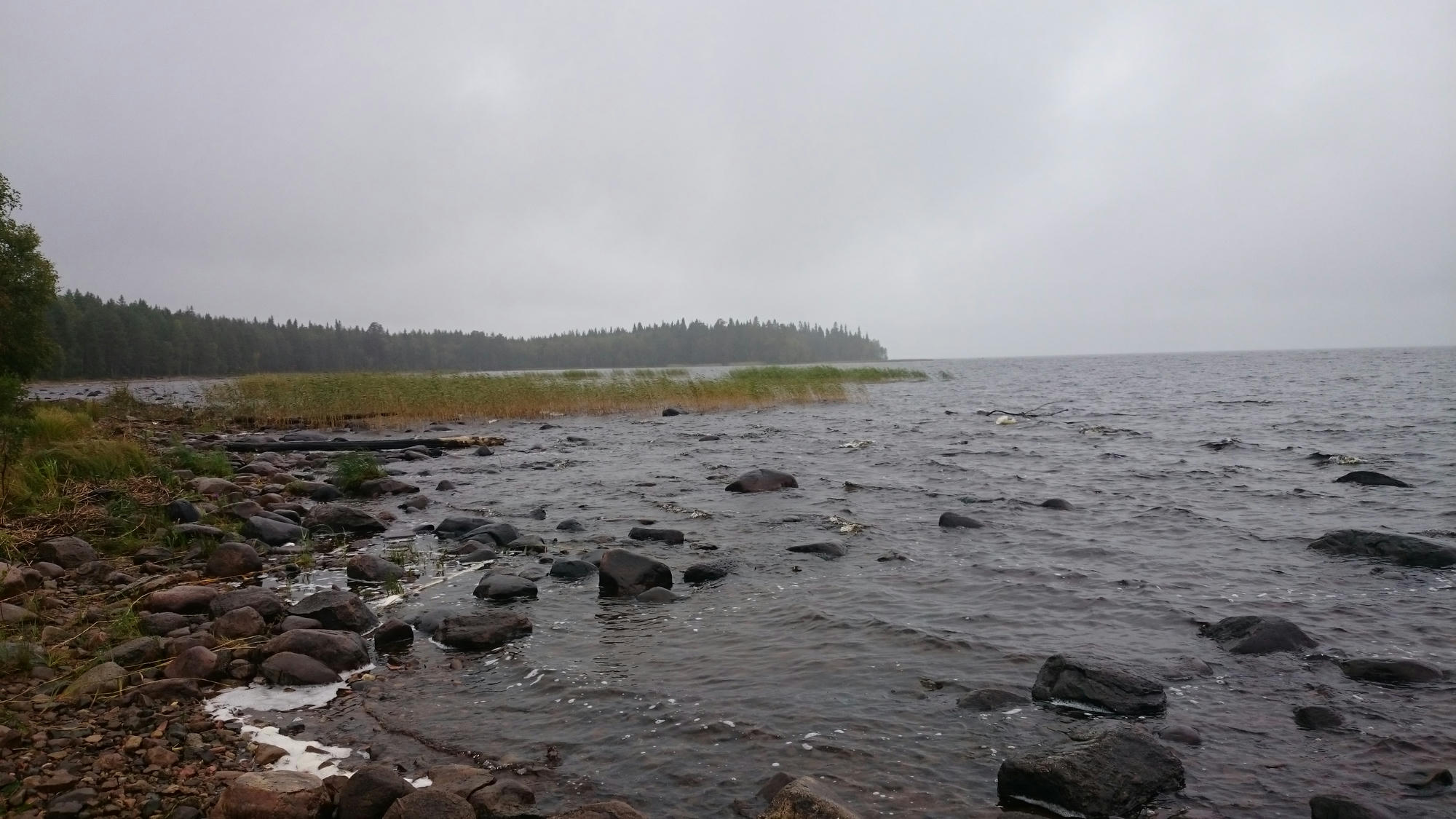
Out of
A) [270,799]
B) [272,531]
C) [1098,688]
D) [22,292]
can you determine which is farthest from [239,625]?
[22,292]

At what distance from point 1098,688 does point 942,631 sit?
1.84 metres

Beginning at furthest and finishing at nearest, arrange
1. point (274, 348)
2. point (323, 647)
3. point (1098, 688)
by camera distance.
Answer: point (274, 348)
point (323, 647)
point (1098, 688)

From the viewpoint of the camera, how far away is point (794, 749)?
5.07 meters

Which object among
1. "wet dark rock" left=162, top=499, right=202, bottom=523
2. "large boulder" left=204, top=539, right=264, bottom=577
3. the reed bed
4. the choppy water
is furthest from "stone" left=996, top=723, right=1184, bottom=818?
the reed bed

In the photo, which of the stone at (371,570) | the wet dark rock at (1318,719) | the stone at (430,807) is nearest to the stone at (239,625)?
the stone at (371,570)

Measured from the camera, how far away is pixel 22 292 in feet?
111

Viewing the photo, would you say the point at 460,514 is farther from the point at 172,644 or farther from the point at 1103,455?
the point at 1103,455

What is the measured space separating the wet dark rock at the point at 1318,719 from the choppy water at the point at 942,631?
12cm

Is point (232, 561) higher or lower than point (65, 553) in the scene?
lower

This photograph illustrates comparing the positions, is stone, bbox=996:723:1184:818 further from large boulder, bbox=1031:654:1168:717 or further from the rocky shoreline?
large boulder, bbox=1031:654:1168:717

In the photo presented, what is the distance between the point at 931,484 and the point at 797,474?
3.15 meters

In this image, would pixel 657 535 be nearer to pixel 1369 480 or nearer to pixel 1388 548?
pixel 1388 548

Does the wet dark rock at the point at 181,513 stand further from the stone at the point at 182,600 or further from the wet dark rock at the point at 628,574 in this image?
the wet dark rock at the point at 628,574

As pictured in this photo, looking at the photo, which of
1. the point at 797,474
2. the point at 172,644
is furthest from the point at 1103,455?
the point at 172,644
